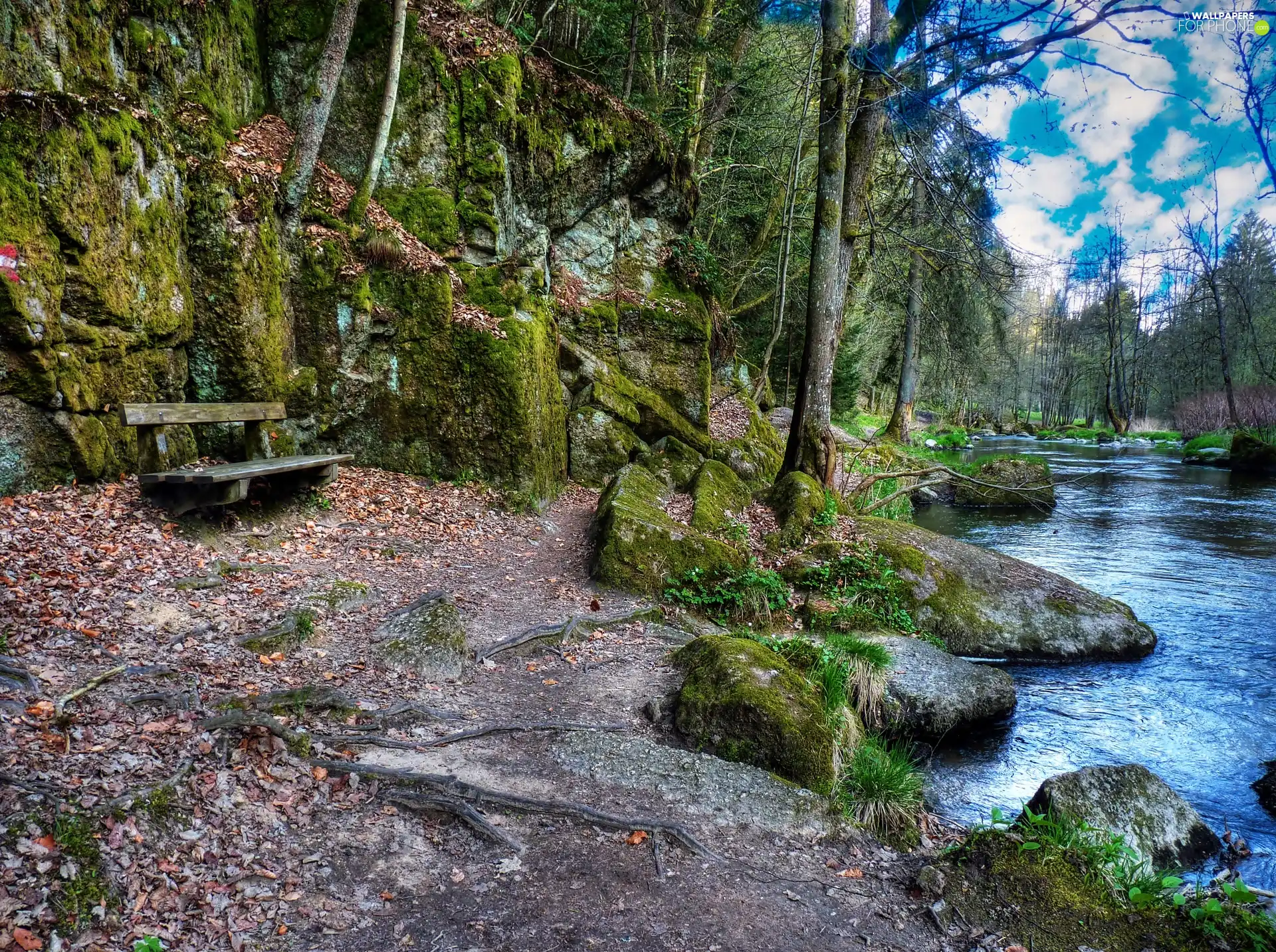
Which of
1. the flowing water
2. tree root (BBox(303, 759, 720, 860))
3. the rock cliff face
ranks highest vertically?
the rock cliff face

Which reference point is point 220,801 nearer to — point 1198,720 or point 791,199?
point 1198,720

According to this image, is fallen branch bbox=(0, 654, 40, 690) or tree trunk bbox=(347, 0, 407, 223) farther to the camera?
tree trunk bbox=(347, 0, 407, 223)

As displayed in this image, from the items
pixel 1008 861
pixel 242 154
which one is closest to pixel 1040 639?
pixel 1008 861

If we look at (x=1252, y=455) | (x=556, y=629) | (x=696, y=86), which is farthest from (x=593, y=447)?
(x=1252, y=455)

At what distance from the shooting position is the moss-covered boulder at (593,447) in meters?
11.1

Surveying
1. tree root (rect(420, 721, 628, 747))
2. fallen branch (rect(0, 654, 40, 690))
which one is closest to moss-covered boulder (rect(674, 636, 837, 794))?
tree root (rect(420, 721, 628, 747))

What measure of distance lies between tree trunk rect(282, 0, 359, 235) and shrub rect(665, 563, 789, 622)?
671cm

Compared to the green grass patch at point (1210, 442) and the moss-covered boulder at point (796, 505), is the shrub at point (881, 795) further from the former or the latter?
the green grass patch at point (1210, 442)

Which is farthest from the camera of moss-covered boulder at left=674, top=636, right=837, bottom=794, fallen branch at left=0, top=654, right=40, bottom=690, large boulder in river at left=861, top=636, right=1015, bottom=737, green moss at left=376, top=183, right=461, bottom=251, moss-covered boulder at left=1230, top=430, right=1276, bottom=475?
moss-covered boulder at left=1230, top=430, right=1276, bottom=475

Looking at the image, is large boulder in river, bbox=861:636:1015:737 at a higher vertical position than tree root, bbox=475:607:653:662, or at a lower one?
lower

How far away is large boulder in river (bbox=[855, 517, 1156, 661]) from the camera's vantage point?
820 centimetres

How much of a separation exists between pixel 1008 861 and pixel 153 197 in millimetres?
8972

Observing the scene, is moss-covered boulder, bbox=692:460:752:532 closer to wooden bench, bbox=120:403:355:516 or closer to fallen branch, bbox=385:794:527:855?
wooden bench, bbox=120:403:355:516

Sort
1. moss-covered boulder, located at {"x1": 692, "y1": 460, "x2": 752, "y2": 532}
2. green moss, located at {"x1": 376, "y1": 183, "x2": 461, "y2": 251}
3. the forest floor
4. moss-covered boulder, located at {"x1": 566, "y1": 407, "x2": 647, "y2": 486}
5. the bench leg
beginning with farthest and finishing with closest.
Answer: moss-covered boulder, located at {"x1": 566, "y1": 407, "x2": 647, "y2": 486} < green moss, located at {"x1": 376, "y1": 183, "x2": 461, "y2": 251} < moss-covered boulder, located at {"x1": 692, "y1": 460, "x2": 752, "y2": 532} < the bench leg < the forest floor
